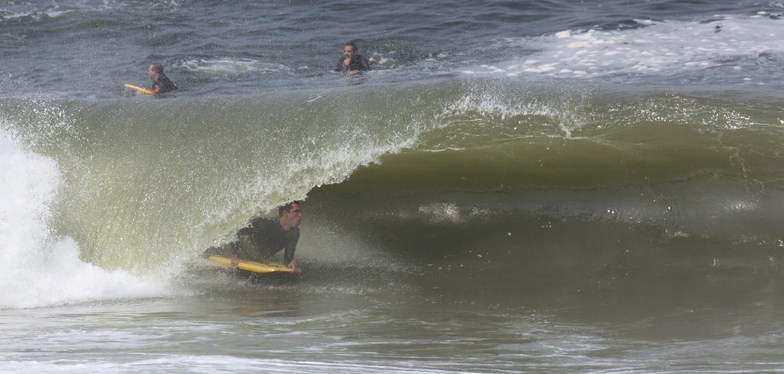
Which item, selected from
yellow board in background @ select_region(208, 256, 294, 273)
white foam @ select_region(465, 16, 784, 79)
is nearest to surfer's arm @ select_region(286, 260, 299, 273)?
yellow board in background @ select_region(208, 256, 294, 273)

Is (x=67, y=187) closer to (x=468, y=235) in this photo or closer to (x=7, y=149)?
(x=7, y=149)

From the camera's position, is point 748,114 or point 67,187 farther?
point 67,187

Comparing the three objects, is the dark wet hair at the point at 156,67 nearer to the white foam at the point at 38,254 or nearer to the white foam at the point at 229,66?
A: the white foam at the point at 229,66

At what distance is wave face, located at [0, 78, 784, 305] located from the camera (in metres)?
6.29

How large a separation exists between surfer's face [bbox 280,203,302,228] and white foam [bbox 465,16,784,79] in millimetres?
6099

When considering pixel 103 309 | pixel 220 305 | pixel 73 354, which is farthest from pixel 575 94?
pixel 73 354

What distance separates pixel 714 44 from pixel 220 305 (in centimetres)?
938

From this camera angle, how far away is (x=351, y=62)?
13742 millimetres

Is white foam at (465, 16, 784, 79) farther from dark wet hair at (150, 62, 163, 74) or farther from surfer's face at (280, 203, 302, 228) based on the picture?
surfer's face at (280, 203, 302, 228)

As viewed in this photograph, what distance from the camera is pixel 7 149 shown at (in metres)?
8.12

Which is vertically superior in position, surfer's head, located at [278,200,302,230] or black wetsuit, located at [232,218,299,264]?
surfer's head, located at [278,200,302,230]

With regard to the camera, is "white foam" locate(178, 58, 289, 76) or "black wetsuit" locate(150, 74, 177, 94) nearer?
"black wetsuit" locate(150, 74, 177, 94)

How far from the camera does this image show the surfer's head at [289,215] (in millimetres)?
7031

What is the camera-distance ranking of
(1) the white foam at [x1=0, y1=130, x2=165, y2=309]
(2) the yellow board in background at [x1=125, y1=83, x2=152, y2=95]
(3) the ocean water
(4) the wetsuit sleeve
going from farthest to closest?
(2) the yellow board in background at [x1=125, y1=83, x2=152, y2=95] < (4) the wetsuit sleeve < (1) the white foam at [x1=0, y1=130, x2=165, y2=309] < (3) the ocean water
